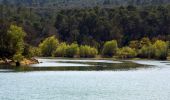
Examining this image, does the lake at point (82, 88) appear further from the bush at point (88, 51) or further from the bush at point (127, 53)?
the bush at point (88, 51)

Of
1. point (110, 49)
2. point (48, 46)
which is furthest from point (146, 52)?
point (48, 46)

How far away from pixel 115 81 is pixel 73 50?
4614 inches

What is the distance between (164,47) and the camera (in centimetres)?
17088

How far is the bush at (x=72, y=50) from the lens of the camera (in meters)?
190

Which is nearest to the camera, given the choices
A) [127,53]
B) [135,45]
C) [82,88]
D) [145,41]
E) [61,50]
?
[82,88]

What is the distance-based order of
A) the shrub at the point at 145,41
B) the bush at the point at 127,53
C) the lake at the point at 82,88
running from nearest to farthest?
the lake at the point at 82,88 → the bush at the point at 127,53 → the shrub at the point at 145,41

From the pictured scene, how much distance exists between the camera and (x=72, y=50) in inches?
7515

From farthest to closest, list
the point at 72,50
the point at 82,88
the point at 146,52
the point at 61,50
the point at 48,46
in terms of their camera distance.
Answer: the point at 48,46 < the point at 72,50 < the point at 61,50 < the point at 146,52 < the point at 82,88

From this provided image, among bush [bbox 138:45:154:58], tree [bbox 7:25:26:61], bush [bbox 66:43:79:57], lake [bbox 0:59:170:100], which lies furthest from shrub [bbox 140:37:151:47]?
lake [bbox 0:59:170:100]

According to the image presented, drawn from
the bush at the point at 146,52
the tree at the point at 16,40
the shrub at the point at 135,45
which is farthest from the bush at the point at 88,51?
the tree at the point at 16,40

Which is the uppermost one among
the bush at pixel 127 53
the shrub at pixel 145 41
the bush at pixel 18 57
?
the shrub at pixel 145 41

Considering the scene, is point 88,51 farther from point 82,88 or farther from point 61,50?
point 82,88

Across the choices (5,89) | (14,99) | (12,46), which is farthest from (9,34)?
(14,99)

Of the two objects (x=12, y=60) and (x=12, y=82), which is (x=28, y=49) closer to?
(x=12, y=60)
